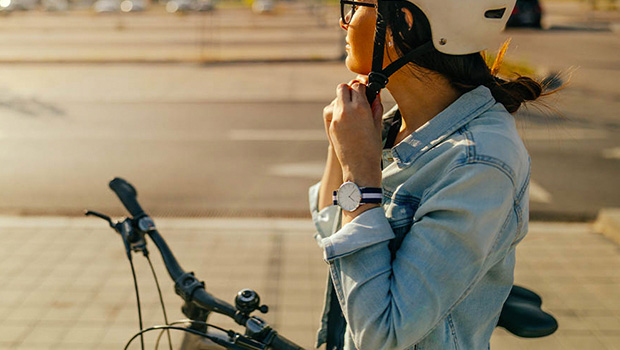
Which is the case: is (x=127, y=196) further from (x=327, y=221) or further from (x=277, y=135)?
(x=277, y=135)

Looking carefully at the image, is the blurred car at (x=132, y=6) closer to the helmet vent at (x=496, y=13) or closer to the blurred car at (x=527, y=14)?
the blurred car at (x=527, y=14)

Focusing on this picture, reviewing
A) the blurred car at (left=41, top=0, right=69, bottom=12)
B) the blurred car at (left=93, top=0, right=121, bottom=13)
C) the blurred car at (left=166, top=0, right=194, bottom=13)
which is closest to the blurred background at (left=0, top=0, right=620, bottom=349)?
the blurred car at (left=166, top=0, right=194, bottom=13)

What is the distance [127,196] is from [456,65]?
3.75ft

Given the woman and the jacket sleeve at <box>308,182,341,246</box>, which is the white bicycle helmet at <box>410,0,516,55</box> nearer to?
the woman

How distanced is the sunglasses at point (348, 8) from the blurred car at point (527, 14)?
22563mm

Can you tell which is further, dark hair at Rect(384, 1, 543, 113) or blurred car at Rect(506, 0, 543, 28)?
blurred car at Rect(506, 0, 543, 28)

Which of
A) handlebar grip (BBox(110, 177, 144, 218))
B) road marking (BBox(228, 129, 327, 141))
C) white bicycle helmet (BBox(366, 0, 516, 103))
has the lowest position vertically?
road marking (BBox(228, 129, 327, 141))

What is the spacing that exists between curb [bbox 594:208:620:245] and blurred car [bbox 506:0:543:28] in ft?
60.9

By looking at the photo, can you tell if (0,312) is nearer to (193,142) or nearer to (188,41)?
(193,142)

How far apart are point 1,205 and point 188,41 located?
1577 cm

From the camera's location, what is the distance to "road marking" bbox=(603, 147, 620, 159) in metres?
7.81

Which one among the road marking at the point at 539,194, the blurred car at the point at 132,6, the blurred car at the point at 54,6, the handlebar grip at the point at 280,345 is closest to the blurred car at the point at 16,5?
the blurred car at the point at 54,6

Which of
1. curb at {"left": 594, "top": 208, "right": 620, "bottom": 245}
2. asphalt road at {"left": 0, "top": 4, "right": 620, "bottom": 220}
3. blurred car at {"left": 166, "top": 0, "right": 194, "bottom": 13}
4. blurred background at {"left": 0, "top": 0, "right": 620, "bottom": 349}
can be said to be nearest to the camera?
curb at {"left": 594, "top": 208, "right": 620, "bottom": 245}

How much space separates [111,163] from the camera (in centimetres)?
735
